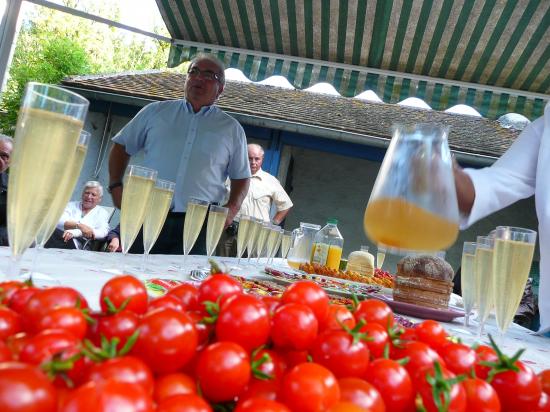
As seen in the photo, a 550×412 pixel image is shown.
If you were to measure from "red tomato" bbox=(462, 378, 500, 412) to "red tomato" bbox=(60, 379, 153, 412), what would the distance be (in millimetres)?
376

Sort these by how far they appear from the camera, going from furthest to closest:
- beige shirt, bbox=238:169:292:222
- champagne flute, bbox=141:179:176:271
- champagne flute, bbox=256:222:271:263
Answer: beige shirt, bbox=238:169:292:222
champagne flute, bbox=256:222:271:263
champagne flute, bbox=141:179:176:271

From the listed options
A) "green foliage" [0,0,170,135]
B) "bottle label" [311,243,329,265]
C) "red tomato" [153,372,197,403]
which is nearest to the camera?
"red tomato" [153,372,197,403]

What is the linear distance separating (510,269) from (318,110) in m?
10.1

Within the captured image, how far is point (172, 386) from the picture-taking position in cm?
50

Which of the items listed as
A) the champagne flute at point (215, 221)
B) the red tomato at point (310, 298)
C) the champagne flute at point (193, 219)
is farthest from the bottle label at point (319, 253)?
the red tomato at point (310, 298)

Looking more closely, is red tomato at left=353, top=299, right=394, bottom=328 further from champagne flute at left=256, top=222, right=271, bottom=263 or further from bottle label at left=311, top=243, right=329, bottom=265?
bottle label at left=311, top=243, right=329, bottom=265

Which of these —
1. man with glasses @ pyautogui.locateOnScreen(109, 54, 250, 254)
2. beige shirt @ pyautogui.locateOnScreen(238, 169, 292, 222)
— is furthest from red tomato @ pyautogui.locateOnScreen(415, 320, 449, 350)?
beige shirt @ pyautogui.locateOnScreen(238, 169, 292, 222)

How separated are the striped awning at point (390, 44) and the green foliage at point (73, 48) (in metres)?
27.7

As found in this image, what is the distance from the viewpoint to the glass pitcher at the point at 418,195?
1086 millimetres

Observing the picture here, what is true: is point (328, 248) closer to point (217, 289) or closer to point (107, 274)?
point (107, 274)

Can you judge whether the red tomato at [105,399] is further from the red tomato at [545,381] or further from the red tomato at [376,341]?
the red tomato at [545,381]

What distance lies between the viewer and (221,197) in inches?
170

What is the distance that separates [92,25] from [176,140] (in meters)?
35.7

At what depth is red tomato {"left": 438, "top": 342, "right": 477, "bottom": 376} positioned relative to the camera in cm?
70
